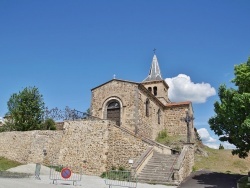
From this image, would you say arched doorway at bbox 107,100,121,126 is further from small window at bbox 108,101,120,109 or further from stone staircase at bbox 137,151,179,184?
stone staircase at bbox 137,151,179,184

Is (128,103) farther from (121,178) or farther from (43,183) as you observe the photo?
(43,183)

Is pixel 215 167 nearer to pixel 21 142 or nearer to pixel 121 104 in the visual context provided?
pixel 121 104

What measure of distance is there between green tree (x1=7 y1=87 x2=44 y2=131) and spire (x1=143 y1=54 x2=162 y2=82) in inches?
710

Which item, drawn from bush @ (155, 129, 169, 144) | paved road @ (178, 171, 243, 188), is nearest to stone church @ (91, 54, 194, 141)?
bush @ (155, 129, 169, 144)

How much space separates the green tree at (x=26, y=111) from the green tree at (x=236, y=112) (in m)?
19.2

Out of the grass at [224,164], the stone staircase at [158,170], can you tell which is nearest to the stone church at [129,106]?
the grass at [224,164]

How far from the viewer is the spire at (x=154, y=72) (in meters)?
41.7

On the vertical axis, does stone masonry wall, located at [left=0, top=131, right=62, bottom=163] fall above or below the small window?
below

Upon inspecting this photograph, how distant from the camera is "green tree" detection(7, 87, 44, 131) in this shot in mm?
28625

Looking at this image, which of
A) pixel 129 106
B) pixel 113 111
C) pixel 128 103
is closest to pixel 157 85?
pixel 113 111

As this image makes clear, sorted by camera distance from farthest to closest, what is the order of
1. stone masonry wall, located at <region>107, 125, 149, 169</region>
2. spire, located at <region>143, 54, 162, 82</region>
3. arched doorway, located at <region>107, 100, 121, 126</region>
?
spire, located at <region>143, 54, 162, 82</region> < arched doorway, located at <region>107, 100, 121, 126</region> < stone masonry wall, located at <region>107, 125, 149, 169</region>

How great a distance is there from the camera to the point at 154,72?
43125 millimetres

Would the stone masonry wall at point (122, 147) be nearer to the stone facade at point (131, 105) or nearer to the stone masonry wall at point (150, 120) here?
the stone facade at point (131, 105)

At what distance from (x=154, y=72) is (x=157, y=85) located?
356 cm
